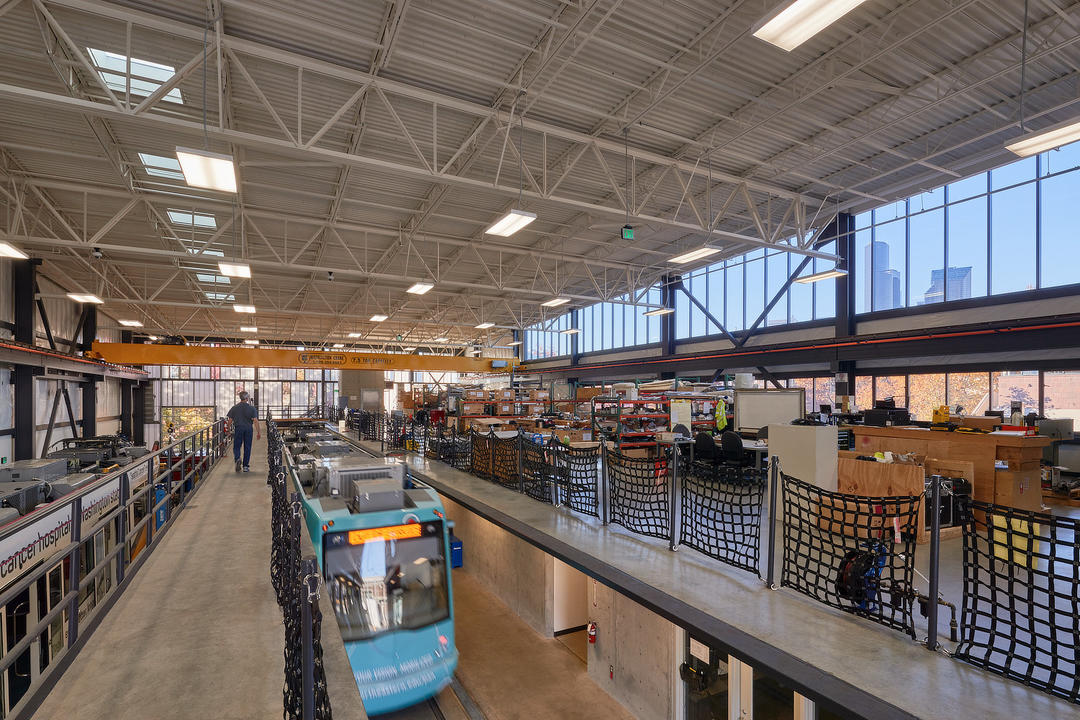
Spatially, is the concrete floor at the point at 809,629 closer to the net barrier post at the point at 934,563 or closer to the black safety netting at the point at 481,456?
the net barrier post at the point at 934,563

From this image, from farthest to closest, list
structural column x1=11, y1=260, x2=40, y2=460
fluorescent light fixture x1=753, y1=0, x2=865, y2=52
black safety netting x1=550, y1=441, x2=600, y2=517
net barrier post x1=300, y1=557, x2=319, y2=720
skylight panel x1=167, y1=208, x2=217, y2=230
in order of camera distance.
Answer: structural column x1=11, y1=260, x2=40, y2=460
skylight panel x1=167, y1=208, x2=217, y2=230
black safety netting x1=550, y1=441, x2=600, y2=517
fluorescent light fixture x1=753, y1=0, x2=865, y2=52
net barrier post x1=300, y1=557, x2=319, y2=720

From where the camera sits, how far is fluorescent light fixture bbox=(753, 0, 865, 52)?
4.75 meters

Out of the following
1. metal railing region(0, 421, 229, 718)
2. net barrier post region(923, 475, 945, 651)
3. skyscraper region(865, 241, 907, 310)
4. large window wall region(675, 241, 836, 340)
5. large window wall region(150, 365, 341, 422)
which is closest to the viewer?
metal railing region(0, 421, 229, 718)

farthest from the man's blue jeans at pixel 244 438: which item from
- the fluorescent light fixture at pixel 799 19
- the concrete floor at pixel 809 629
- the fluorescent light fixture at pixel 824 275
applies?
the fluorescent light fixture at pixel 824 275

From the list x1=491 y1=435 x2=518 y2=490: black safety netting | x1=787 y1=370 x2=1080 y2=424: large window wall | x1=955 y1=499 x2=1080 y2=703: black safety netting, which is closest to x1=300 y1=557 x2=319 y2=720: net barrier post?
x1=955 y1=499 x2=1080 y2=703: black safety netting

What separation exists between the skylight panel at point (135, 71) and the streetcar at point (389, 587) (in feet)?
21.8

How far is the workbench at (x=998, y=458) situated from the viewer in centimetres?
675

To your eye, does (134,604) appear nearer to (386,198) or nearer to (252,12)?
(252,12)

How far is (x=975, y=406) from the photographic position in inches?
532

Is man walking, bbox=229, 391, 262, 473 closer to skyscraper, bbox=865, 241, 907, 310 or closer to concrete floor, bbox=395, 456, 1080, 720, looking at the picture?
concrete floor, bbox=395, 456, 1080, 720

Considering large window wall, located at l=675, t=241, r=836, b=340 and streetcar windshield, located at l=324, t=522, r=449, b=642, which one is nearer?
streetcar windshield, located at l=324, t=522, r=449, b=642

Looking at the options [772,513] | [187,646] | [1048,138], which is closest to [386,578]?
[187,646]

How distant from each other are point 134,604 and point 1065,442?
14.6 meters

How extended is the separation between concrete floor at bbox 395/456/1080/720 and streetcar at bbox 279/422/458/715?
5.14 feet
